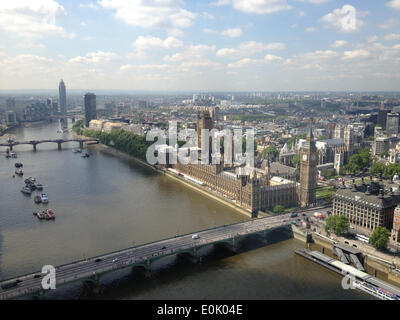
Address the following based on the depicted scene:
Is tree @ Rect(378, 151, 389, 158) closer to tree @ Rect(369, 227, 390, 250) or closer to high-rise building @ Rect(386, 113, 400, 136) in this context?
high-rise building @ Rect(386, 113, 400, 136)

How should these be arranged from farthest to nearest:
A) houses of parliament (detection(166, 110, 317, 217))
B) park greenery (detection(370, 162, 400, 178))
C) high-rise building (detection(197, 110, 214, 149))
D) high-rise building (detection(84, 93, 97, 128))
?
high-rise building (detection(84, 93, 97, 128)) → high-rise building (detection(197, 110, 214, 149)) → park greenery (detection(370, 162, 400, 178)) → houses of parliament (detection(166, 110, 317, 217))

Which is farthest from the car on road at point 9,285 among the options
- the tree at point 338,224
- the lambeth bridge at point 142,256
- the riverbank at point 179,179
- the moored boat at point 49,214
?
the tree at point 338,224

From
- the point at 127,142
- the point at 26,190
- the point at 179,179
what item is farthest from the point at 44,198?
the point at 127,142

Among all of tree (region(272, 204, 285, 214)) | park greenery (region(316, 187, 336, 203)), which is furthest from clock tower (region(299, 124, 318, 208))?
tree (region(272, 204, 285, 214))

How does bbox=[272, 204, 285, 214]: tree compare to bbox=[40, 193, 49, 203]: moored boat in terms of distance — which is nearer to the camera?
bbox=[272, 204, 285, 214]: tree

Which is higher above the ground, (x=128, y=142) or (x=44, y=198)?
(x=128, y=142)

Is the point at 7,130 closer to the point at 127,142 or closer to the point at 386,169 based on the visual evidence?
the point at 127,142
